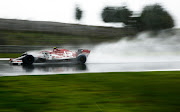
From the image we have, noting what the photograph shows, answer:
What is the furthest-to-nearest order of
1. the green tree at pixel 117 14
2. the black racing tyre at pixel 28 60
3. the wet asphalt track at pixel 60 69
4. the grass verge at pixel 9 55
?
the green tree at pixel 117 14 → the grass verge at pixel 9 55 → the black racing tyre at pixel 28 60 → the wet asphalt track at pixel 60 69

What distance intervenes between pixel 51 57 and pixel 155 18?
32142 mm

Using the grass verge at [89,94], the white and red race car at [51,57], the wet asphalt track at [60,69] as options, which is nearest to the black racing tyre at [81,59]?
the white and red race car at [51,57]

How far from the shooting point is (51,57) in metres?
11.4

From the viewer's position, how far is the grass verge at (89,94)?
4.79 meters

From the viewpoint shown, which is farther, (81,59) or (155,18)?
(155,18)

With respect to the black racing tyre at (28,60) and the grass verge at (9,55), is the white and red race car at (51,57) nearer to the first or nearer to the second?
the black racing tyre at (28,60)

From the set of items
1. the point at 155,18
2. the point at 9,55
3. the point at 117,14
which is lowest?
the point at 9,55

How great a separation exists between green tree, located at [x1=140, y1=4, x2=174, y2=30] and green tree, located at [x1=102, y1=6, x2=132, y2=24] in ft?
10.2

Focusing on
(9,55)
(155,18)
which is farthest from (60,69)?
(155,18)

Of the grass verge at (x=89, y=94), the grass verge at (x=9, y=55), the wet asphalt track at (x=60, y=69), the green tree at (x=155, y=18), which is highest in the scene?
the green tree at (x=155, y=18)

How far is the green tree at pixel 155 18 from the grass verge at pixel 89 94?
31.9 metres

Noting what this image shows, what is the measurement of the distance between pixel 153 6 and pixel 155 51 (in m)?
24.7

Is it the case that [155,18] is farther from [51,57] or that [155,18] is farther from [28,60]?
[28,60]

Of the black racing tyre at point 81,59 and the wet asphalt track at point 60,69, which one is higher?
the black racing tyre at point 81,59
